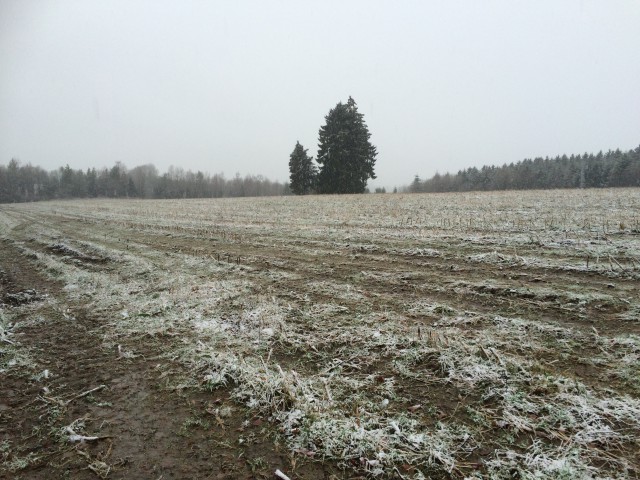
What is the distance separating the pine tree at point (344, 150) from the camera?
50844mm

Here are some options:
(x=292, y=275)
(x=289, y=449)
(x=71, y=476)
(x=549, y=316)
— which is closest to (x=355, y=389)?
(x=289, y=449)

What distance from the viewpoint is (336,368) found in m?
4.50

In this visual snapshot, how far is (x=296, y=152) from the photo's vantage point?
5541cm

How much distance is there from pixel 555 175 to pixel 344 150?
206 ft

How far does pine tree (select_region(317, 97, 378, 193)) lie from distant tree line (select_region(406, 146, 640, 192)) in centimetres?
3758

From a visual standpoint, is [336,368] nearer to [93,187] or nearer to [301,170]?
[301,170]

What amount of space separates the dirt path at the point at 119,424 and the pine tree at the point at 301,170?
169 ft

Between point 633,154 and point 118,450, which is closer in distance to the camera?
point 118,450

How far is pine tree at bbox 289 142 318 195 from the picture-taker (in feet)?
181

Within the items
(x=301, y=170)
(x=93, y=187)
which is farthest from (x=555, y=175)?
(x=93, y=187)

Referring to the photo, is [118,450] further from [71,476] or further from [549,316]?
[549,316]

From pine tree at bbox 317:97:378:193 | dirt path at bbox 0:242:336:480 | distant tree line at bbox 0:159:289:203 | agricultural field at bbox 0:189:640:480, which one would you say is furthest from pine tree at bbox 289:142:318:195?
dirt path at bbox 0:242:336:480

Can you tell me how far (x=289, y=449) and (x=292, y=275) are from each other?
552cm

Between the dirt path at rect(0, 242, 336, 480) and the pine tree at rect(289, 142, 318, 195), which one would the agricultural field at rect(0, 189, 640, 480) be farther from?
the pine tree at rect(289, 142, 318, 195)
